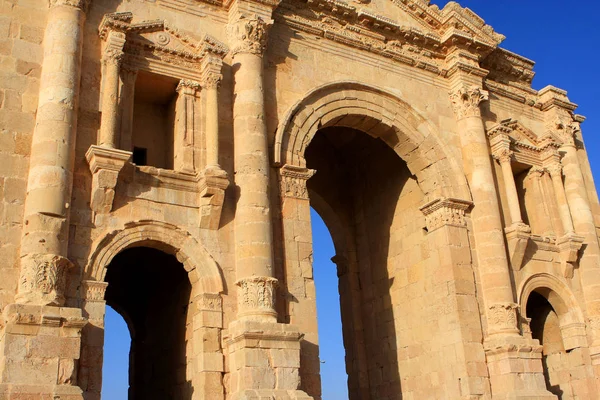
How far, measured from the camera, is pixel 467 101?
53.2 feet

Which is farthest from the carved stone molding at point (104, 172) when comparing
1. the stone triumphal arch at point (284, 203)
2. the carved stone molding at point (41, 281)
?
the carved stone molding at point (41, 281)

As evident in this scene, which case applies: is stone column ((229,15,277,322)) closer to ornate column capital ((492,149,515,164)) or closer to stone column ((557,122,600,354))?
ornate column capital ((492,149,515,164))

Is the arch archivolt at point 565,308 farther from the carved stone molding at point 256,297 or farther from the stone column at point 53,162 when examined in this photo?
the stone column at point 53,162

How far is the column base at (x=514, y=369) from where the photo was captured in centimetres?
→ 1342

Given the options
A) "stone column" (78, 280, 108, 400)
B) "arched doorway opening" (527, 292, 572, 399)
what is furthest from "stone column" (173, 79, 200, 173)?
"arched doorway opening" (527, 292, 572, 399)

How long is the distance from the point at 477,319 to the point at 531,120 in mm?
6723

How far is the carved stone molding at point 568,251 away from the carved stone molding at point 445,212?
2.83 m

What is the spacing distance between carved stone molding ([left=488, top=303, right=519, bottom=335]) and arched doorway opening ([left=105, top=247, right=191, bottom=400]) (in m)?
6.38

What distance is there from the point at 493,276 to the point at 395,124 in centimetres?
402

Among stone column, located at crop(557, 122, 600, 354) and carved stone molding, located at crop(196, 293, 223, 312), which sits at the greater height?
stone column, located at crop(557, 122, 600, 354)

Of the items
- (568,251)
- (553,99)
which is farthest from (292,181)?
(553,99)

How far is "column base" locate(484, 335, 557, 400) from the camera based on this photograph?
13.4 metres

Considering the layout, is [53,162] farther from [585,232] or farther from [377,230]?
[585,232]

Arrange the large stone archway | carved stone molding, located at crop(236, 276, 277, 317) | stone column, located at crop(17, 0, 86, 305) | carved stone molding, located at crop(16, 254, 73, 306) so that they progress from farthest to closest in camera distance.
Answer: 1. the large stone archway
2. carved stone molding, located at crop(236, 276, 277, 317)
3. stone column, located at crop(17, 0, 86, 305)
4. carved stone molding, located at crop(16, 254, 73, 306)
